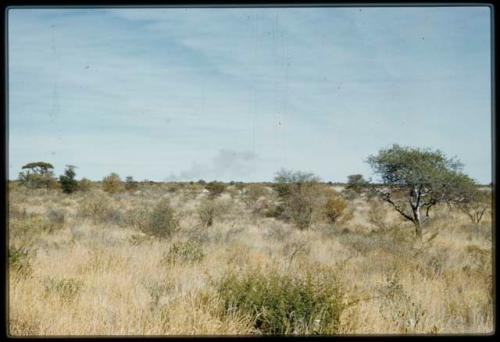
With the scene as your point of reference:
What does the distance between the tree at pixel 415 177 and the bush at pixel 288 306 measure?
738 cm

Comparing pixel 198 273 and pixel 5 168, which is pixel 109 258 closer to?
pixel 198 273

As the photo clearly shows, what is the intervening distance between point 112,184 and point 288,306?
2071cm

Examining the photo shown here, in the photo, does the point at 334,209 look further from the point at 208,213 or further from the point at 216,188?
the point at 216,188

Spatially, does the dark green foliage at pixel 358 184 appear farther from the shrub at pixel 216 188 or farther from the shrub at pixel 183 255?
the shrub at pixel 216 188

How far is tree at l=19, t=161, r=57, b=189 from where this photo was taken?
20.7 meters

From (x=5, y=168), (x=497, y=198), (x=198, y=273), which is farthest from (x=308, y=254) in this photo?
(x=5, y=168)

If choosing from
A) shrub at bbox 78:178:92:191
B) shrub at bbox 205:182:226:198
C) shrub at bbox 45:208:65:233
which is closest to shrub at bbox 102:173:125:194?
→ shrub at bbox 78:178:92:191

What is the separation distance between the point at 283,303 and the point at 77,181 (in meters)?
19.8

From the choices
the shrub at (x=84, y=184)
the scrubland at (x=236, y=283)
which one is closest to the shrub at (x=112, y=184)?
the shrub at (x=84, y=184)

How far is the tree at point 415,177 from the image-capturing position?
11.0 metres

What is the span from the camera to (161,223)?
387 inches

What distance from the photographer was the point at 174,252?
21.5 ft

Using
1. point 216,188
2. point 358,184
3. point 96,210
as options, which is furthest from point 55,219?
point 216,188

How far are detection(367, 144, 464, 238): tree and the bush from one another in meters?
7.38
